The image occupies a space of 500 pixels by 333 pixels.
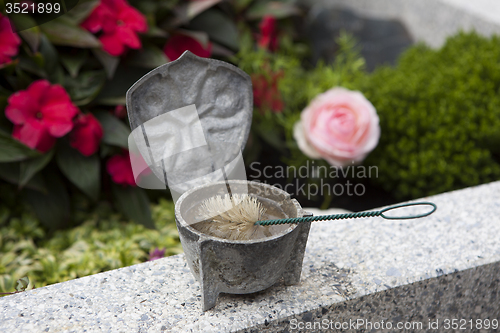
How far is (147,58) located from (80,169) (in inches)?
20.1

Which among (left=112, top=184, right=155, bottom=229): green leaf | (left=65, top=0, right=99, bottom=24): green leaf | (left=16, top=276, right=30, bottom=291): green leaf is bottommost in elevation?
(left=112, top=184, right=155, bottom=229): green leaf

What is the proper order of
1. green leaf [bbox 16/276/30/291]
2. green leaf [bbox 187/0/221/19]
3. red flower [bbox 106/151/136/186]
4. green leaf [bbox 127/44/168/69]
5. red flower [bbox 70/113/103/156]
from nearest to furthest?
green leaf [bbox 16/276/30/291], red flower [bbox 70/113/103/156], red flower [bbox 106/151/136/186], green leaf [bbox 127/44/168/69], green leaf [bbox 187/0/221/19]

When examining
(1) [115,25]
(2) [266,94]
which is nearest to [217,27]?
(2) [266,94]

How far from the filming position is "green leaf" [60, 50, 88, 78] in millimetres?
1494

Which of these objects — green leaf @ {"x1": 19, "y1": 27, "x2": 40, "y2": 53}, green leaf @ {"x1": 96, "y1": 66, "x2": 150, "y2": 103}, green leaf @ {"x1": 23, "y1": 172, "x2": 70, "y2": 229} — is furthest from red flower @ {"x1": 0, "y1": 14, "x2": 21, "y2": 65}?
green leaf @ {"x1": 23, "y1": 172, "x2": 70, "y2": 229}

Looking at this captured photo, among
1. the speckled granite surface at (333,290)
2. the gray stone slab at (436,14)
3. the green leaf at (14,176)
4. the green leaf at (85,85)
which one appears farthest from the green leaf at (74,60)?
the gray stone slab at (436,14)

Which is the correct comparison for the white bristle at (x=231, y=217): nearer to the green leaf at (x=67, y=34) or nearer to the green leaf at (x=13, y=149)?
the green leaf at (x=13, y=149)

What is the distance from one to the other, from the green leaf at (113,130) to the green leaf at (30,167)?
8.0 inches

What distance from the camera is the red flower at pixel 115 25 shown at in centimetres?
148

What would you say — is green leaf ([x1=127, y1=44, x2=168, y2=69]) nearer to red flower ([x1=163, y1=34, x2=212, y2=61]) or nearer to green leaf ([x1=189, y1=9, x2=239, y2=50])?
red flower ([x1=163, y1=34, x2=212, y2=61])

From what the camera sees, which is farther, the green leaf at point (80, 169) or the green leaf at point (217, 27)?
the green leaf at point (217, 27)

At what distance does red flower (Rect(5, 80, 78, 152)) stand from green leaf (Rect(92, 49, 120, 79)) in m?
0.21

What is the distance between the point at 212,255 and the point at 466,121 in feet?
4.80

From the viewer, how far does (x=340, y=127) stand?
1671 mm
